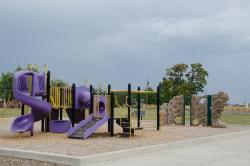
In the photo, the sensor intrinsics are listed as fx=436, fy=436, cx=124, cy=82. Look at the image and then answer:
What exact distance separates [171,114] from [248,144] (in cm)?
1085

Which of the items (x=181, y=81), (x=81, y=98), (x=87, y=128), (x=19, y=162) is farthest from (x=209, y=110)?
(x=181, y=81)

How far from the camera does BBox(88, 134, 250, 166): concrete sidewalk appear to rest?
11.1 metres

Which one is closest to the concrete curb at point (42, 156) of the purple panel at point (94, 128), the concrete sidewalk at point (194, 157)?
the concrete sidewalk at point (194, 157)

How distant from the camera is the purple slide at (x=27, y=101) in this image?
16453 millimetres

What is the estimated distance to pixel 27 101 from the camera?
16.6 m

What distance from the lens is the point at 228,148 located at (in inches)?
583

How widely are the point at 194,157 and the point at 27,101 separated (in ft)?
23.7

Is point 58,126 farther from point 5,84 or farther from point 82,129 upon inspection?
point 5,84

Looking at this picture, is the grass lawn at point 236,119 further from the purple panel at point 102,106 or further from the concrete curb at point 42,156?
the concrete curb at point 42,156

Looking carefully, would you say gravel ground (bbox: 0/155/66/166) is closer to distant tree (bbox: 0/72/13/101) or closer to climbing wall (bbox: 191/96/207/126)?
climbing wall (bbox: 191/96/207/126)

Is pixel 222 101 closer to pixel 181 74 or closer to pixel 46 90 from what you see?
pixel 46 90

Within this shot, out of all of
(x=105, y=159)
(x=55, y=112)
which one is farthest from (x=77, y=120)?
(x=105, y=159)

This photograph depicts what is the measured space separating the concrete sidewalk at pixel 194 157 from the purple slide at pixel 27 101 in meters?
5.77

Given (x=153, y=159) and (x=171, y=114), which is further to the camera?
(x=171, y=114)
